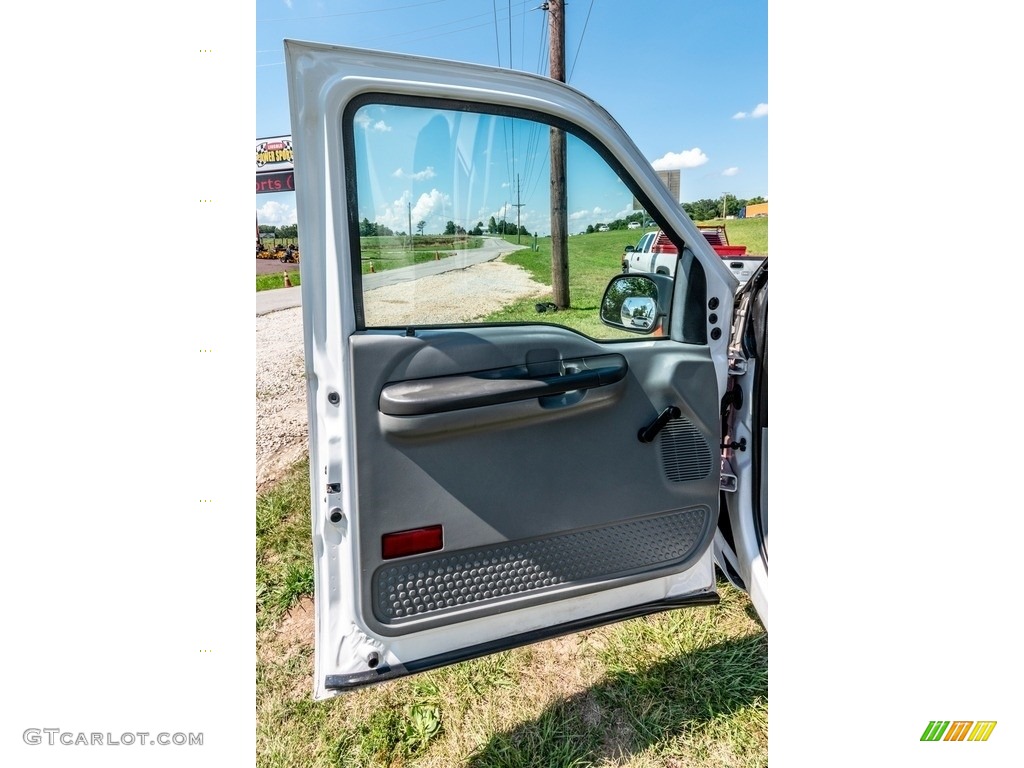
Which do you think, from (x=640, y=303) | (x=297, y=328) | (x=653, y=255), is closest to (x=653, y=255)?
(x=653, y=255)

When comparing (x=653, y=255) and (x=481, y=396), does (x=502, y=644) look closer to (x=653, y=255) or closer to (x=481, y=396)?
(x=481, y=396)

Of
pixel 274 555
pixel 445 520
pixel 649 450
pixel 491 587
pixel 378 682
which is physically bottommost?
pixel 274 555

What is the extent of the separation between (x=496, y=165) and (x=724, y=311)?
0.82 m

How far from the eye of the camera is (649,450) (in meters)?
1.56

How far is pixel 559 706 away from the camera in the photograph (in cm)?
179

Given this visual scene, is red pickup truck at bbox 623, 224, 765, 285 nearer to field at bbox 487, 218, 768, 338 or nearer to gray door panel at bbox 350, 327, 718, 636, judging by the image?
field at bbox 487, 218, 768, 338

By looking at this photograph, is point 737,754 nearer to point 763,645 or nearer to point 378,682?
point 763,645

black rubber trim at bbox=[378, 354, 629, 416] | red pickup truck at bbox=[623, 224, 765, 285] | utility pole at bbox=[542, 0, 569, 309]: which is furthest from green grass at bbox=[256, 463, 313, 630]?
red pickup truck at bbox=[623, 224, 765, 285]

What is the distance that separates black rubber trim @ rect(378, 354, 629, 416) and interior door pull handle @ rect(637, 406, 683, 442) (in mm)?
173

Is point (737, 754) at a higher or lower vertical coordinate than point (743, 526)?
lower

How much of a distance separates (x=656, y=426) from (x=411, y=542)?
79 cm

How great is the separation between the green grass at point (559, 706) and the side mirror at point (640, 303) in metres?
1.28

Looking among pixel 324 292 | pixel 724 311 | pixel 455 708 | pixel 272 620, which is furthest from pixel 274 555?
pixel 724 311

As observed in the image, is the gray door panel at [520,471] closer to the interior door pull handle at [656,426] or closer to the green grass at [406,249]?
the interior door pull handle at [656,426]
